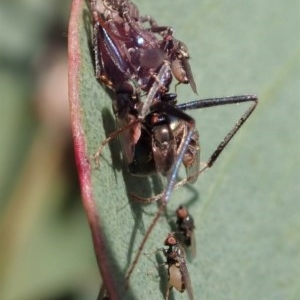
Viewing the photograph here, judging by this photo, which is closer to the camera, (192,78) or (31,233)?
(192,78)

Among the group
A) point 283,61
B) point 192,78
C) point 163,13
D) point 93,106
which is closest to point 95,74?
point 93,106

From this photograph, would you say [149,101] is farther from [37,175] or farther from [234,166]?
[37,175]

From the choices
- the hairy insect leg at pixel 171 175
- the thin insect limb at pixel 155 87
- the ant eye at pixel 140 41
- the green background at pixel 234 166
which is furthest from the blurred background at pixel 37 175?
the hairy insect leg at pixel 171 175

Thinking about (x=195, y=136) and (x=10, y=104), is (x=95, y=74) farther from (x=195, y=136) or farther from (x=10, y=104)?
(x=10, y=104)

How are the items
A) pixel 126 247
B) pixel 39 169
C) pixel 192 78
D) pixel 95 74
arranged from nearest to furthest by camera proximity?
pixel 126 247 < pixel 95 74 < pixel 192 78 < pixel 39 169

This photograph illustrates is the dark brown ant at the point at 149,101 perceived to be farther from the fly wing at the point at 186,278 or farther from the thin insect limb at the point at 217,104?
the fly wing at the point at 186,278
